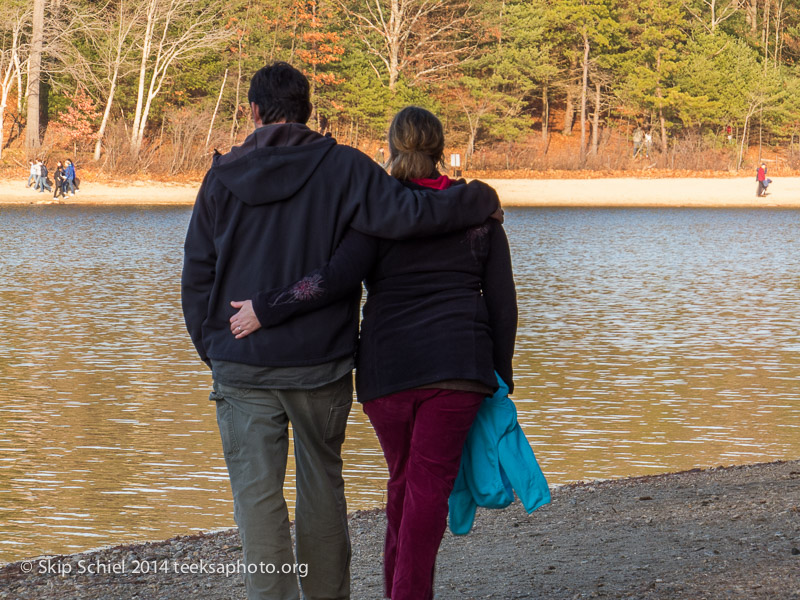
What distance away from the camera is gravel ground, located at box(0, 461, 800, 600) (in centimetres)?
437

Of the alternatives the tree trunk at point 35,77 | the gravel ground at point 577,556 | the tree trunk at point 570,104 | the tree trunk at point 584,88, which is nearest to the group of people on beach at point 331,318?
the gravel ground at point 577,556

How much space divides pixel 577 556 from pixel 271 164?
85.9 inches

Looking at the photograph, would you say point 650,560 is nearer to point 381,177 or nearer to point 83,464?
point 381,177

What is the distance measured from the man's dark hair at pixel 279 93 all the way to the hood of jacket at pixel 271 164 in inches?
2.1

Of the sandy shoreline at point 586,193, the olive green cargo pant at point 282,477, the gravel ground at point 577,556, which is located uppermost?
the olive green cargo pant at point 282,477

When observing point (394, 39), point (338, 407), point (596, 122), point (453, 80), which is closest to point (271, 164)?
point (338, 407)

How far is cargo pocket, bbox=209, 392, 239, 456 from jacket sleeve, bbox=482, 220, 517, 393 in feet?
2.84

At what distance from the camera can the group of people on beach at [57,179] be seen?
43.2m

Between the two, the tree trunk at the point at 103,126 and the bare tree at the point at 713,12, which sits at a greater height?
the bare tree at the point at 713,12

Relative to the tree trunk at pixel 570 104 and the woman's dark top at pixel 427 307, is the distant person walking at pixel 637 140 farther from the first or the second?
the woman's dark top at pixel 427 307

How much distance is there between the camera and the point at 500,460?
3914mm

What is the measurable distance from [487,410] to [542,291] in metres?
14.5

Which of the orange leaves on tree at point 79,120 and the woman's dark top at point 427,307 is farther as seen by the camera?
the orange leaves on tree at point 79,120

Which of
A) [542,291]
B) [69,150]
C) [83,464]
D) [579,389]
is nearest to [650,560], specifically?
[83,464]
